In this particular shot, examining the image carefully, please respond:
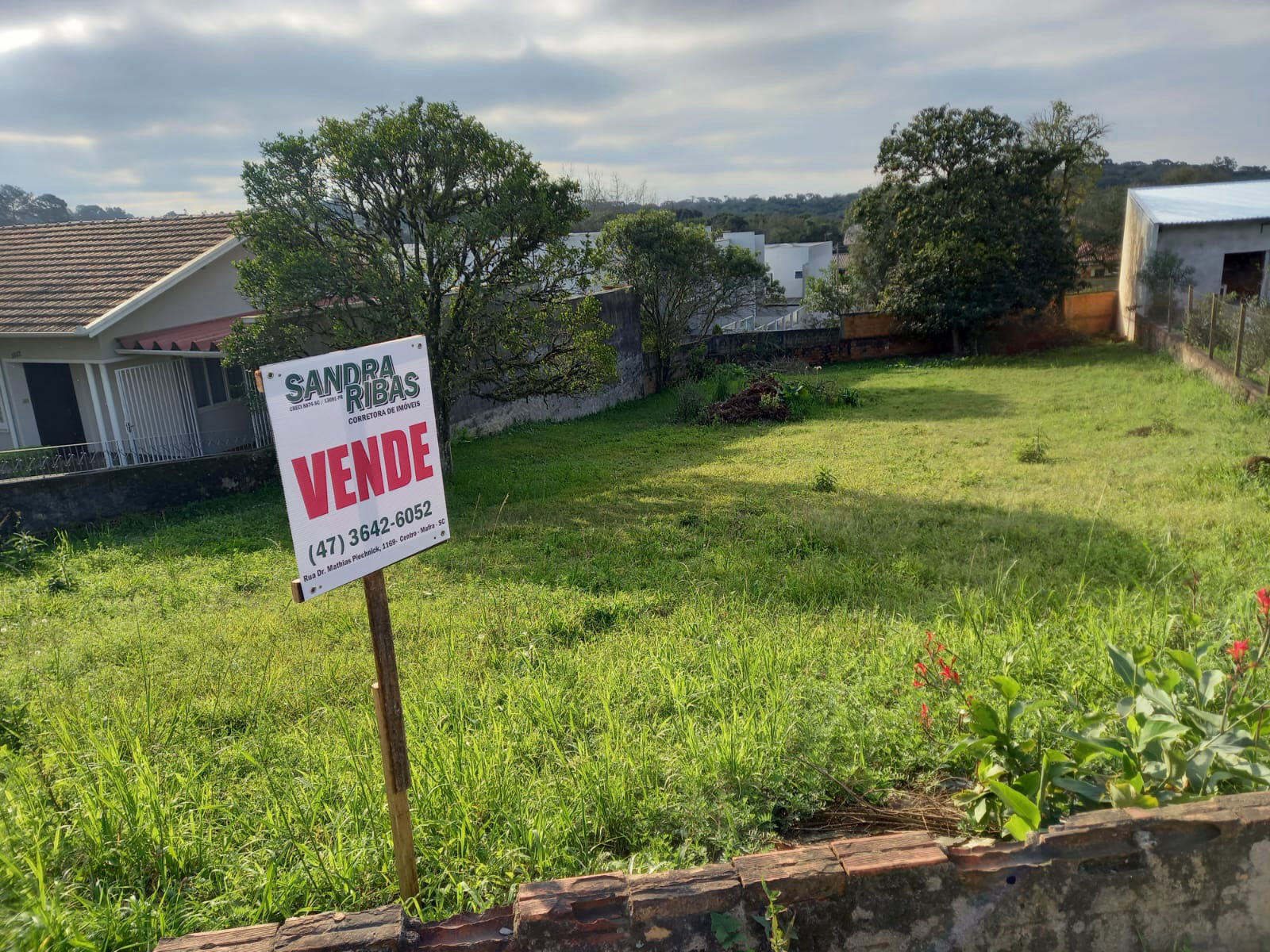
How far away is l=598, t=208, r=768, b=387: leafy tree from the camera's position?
69.8ft

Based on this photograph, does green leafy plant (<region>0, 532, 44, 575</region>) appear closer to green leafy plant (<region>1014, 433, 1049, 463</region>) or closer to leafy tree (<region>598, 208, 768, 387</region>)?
green leafy plant (<region>1014, 433, 1049, 463</region>)

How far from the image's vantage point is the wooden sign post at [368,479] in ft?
8.10

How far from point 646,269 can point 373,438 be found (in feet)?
64.6

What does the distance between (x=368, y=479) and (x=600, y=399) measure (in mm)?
17402

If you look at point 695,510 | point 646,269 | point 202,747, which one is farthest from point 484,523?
point 646,269

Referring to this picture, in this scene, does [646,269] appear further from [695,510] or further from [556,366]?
[695,510]

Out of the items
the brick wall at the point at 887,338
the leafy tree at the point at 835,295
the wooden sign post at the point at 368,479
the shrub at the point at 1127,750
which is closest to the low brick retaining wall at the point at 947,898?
the shrub at the point at 1127,750

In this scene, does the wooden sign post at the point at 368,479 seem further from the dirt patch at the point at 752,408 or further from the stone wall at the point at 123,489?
the dirt patch at the point at 752,408

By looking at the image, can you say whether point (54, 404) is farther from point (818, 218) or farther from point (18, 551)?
point (818, 218)

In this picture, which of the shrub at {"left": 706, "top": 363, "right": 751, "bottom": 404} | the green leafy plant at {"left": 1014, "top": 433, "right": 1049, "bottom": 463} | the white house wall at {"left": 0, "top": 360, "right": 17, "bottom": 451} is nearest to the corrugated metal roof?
the shrub at {"left": 706, "top": 363, "right": 751, "bottom": 404}

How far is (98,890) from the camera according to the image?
2707 millimetres

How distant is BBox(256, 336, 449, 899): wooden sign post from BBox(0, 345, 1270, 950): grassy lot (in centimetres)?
53

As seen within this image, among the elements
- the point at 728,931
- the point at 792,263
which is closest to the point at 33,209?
the point at 792,263

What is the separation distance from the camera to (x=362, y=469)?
2680 mm
